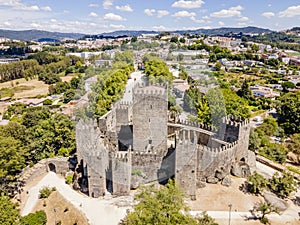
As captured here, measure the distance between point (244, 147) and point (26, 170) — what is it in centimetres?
2429

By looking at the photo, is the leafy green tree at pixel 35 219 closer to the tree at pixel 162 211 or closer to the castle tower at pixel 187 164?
the tree at pixel 162 211

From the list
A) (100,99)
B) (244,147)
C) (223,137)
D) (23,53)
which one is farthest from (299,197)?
(23,53)

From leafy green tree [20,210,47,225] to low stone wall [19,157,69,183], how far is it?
7.21 m

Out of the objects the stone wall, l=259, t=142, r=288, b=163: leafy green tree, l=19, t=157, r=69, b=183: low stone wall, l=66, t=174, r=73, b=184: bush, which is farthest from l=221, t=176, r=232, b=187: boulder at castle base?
l=19, t=157, r=69, b=183: low stone wall

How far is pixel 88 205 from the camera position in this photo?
877 inches

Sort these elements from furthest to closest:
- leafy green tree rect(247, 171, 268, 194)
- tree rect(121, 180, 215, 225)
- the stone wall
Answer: leafy green tree rect(247, 171, 268, 194), the stone wall, tree rect(121, 180, 215, 225)

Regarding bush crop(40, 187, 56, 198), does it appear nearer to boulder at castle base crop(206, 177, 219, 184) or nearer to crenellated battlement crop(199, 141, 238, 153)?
crenellated battlement crop(199, 141, 238, 153)

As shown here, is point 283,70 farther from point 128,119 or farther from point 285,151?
point 128,119

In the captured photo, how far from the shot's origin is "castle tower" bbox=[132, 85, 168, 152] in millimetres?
25141

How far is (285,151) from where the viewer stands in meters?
33.9

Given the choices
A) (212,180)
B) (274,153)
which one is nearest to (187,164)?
(212,180)

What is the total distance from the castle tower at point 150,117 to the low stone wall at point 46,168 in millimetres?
8208

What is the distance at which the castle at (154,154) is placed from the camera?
2239cm

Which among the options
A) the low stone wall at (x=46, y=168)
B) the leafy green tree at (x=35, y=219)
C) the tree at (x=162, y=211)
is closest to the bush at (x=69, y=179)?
the low stone wall at (x=46, y=168)
